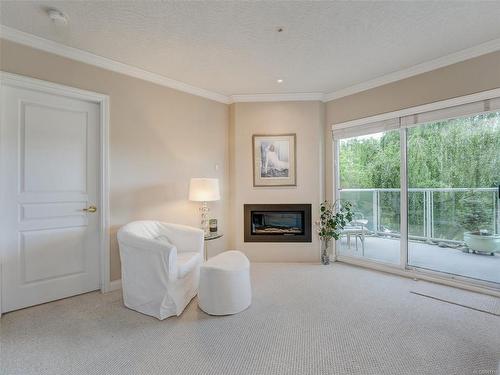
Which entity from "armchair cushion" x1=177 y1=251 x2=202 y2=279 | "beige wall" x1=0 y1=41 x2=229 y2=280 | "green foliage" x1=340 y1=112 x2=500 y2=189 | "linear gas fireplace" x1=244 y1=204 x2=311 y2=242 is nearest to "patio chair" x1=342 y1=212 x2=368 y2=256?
"green foliage" x1=340 y1=112 x2=500 y2=189

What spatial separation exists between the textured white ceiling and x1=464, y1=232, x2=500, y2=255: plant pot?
6.93ft

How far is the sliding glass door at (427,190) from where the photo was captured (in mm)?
2945

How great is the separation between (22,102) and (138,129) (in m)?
1.09

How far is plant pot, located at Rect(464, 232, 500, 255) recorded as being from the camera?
294cm

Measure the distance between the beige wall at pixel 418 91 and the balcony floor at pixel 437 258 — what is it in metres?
1.00

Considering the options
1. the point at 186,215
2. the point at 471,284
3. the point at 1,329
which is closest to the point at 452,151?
the point at 471,284

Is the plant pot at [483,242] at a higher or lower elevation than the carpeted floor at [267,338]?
higher

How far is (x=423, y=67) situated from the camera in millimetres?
3141

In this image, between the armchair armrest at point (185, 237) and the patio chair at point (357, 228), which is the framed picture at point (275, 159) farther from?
the armchair armrest at point (185, 237)

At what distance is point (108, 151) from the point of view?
2986 millimetres

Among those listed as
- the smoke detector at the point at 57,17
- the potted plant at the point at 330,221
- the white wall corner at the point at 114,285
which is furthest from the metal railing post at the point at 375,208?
the smoke detector at the point at 57,17

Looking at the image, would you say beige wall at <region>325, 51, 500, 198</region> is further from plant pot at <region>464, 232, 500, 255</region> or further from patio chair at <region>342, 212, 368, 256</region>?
plant pot at <region>464, 232, 500, 255</region>

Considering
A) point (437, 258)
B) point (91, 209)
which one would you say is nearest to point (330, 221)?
point (437, 258)

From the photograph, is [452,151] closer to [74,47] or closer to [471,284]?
[471,284]
